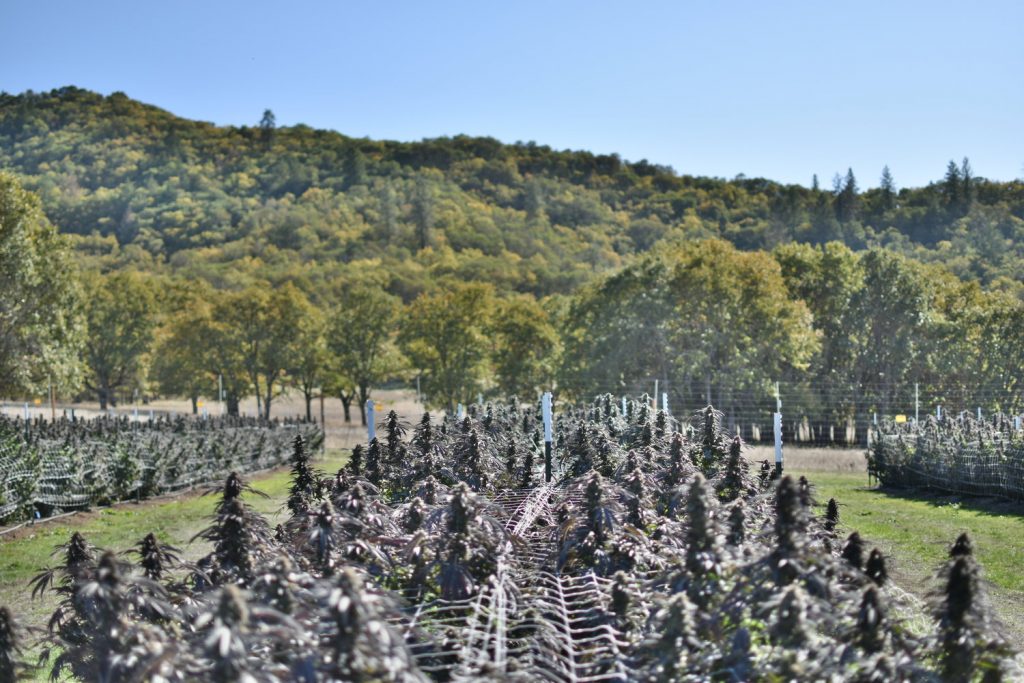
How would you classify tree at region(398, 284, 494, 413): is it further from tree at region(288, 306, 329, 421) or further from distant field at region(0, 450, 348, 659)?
distant field at region(0, 450, 348, 659)

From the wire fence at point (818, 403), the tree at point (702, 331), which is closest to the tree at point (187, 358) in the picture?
the tree at point (702, 331)

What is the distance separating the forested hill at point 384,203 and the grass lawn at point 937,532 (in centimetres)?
5436

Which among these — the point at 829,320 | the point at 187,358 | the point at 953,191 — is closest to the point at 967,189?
the point at 953,191

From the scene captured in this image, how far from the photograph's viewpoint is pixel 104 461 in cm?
1778

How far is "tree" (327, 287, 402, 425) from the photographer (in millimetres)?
53375

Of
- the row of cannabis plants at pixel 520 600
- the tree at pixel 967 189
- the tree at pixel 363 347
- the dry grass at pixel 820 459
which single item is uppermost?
the tree at pixel 967 189

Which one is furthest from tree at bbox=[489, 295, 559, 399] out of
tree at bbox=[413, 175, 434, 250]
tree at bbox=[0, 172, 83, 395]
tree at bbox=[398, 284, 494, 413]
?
tree at bbox=[413, 175, 434, 250]

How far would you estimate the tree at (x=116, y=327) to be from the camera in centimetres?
5606

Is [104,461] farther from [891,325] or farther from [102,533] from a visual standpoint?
[891,325]

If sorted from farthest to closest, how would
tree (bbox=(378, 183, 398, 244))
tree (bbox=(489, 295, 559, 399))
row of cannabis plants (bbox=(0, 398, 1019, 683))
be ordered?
tree (bbox=(378, 183, 398, 244))
tree (bbox=(489, 295, 559, 399))
row of cannabis plants (bbox=(0, 398, 1019, 683))

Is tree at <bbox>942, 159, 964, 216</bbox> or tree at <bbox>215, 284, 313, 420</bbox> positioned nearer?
tree at <bbox>215, 284, 313, 420</bbox>

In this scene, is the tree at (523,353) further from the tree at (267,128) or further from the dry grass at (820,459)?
the tree at (267,128)

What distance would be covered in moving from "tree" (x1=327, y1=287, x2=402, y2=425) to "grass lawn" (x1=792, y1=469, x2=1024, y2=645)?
3591 centimetres

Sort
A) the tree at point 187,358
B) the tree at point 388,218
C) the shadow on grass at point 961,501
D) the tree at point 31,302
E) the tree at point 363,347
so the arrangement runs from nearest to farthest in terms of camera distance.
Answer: the shadow on grass at point 961,501 < the tree at point 31,302 < the tree at point 363,347 < the tree at point 187,358 < the tree at point 388,218
